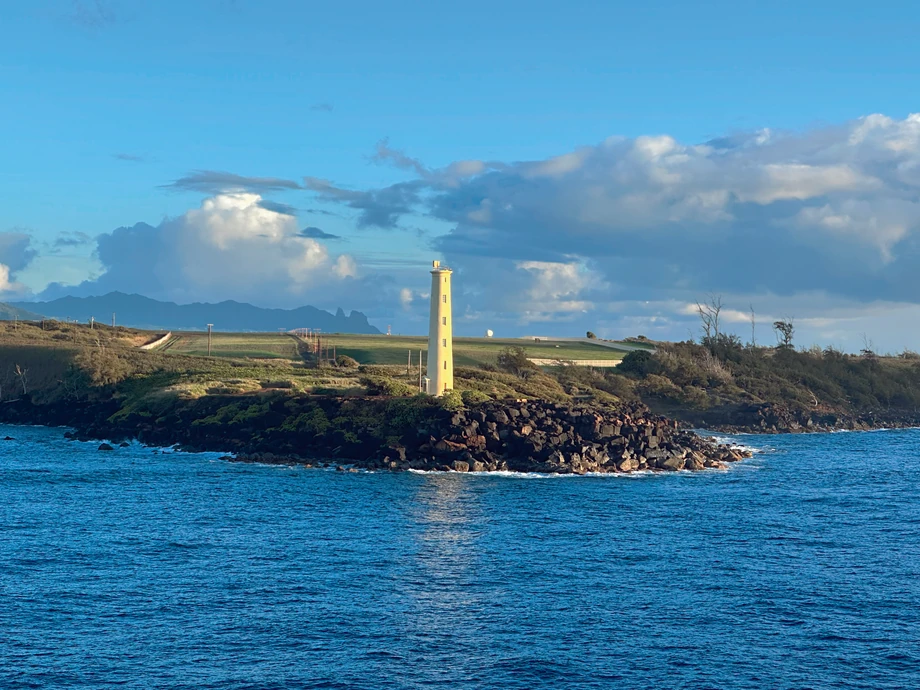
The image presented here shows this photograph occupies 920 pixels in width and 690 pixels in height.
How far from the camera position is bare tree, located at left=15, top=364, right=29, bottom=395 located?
104 m

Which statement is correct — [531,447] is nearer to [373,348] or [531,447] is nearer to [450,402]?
[450,402]

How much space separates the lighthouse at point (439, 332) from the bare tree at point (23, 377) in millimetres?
52402

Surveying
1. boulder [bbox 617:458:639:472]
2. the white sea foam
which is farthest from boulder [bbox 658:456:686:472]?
the white sea foam

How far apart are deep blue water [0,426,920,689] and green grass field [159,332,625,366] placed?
57805 mm

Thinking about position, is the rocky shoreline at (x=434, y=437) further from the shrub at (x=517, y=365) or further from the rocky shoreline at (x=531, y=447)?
the shrub at (x=517, y=365)

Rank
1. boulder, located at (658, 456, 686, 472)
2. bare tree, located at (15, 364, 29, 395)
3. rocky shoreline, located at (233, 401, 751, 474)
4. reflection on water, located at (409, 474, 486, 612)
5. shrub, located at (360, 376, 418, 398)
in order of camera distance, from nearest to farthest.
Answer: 1. reflection on water, located at (409, 474, 486, 612)
2. rocky shoreline, located at (233, 401, 751, 474)
3. boulder, located at (658, 456, 686, 472)
4. shrub, located at (360, 376, 418, 398)
5. bare tree, located at (15, 364, 29, 395)

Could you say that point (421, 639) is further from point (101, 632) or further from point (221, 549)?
point (221, 549)

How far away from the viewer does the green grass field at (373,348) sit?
117 meters

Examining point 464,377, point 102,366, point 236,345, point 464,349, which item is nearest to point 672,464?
point 464,377

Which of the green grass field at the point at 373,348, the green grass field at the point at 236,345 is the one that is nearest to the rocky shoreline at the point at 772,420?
the green grass field at the point at 373,348

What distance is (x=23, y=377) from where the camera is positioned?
10650cm

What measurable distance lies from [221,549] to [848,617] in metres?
23.4

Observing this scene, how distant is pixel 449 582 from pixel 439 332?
132 ft

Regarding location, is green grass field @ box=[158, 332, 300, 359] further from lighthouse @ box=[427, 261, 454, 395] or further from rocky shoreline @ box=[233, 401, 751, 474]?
rocky shoreline @ box=[233, 401, 751, 474]
